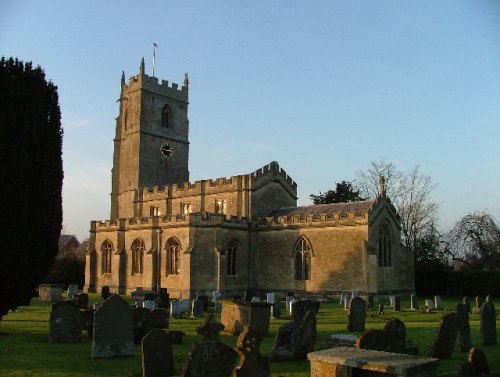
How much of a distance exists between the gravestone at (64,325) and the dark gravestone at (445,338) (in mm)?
8396

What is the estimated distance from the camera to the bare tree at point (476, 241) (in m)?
40.2

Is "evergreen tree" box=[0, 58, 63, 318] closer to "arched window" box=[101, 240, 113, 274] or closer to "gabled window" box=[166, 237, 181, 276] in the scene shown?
"gabled window" box=[166, 237, 181, 276]

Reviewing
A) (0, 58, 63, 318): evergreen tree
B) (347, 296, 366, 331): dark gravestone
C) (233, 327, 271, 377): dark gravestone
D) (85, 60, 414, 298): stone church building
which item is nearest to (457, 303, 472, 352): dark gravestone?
(347, 296, 366, 331): dark gravestone

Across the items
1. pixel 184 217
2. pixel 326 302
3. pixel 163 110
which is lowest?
pixel 326 302

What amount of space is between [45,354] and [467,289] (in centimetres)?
2868

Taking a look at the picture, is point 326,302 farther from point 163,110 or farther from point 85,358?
point 163,110

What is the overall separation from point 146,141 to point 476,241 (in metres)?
27.3

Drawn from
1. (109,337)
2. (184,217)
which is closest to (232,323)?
(109,337)

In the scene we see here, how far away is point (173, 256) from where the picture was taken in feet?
103

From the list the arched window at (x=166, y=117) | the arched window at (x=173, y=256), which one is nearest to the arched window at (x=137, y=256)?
the arched window at (x=173, y=256)

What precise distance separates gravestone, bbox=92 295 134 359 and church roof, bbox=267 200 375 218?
65.5ft

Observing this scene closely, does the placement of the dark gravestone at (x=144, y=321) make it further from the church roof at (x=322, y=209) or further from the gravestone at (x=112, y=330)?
the church roof at (x=322, y=209)

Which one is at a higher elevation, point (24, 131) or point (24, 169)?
point (24, 131)

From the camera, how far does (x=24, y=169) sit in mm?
13555
